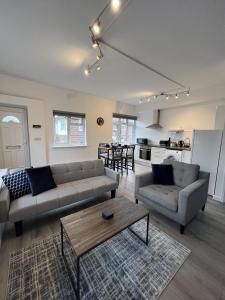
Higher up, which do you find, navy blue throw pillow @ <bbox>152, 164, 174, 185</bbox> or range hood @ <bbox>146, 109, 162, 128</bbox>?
range hood @ <bbox>146, 109, 162, 128</bbox>

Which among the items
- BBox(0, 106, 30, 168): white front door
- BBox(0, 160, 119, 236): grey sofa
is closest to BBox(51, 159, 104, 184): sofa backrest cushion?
BBox(0, 160, 119, 236): grey sofa

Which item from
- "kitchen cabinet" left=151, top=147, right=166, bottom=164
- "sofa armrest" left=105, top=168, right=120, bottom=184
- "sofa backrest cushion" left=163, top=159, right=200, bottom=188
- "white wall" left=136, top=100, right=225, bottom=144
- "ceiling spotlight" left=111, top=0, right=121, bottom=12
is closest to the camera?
"ceiling spotlight" left=111, top=0, right=121, bottom=12

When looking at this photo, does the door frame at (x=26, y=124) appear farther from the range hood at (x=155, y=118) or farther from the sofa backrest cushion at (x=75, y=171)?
the range hood at (x=155, y=118)

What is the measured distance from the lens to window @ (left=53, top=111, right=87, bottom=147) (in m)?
4.68

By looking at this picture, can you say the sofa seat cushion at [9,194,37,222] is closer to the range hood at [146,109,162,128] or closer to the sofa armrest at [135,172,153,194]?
the sofa armrest at [135,172,153,194]

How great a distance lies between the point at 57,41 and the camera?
2.19m

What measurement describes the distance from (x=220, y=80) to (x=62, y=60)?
3.97m

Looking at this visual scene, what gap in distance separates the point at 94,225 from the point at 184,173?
1897mm

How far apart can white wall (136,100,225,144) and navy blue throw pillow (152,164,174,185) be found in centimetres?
312

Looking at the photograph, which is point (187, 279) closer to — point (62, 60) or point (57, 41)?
point (57, 41)

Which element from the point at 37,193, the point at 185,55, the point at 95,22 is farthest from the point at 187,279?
the point at 185,55

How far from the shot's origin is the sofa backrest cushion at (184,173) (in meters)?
2.40

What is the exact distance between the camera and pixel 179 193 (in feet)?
6.34

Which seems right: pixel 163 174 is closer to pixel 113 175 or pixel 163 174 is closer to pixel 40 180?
pixel 113 175
